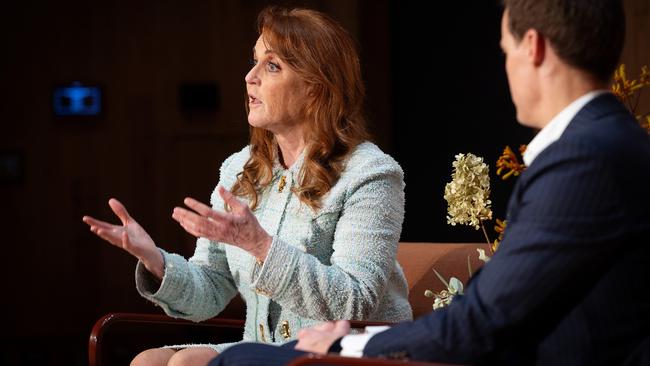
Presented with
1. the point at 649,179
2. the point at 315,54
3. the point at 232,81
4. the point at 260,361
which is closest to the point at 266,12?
the point at 315,54

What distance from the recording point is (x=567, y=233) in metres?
1.47

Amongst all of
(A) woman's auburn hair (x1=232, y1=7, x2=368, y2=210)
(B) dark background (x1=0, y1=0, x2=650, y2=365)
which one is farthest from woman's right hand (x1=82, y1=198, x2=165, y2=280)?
(B) dark background (x1=0, y1=0, x2=650, y2=365)

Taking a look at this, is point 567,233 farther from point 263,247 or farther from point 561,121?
point 263,247

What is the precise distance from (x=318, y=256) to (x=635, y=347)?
1158mm

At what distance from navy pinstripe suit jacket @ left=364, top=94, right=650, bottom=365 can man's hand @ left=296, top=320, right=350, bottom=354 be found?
0.85ft

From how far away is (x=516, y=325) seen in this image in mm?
1513

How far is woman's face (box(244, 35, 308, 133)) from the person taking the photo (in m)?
Answer: 2.67

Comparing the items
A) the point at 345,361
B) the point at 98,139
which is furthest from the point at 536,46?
the point at 98,139

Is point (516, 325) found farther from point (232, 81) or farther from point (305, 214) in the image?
point (232, 81)

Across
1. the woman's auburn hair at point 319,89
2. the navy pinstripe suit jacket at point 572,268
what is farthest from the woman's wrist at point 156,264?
the navy pinstripe suit jacket at point 572,268

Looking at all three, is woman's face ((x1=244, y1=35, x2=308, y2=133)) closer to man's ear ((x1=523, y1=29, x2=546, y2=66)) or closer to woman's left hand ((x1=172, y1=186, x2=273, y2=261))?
woman's left hand ((x1=172, y1=186, x2=273, y2=261))

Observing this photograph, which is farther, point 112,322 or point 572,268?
point 112,322

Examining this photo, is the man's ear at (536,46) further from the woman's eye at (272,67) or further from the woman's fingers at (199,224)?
the woman's eye at (272,67)

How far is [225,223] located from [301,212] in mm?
542
